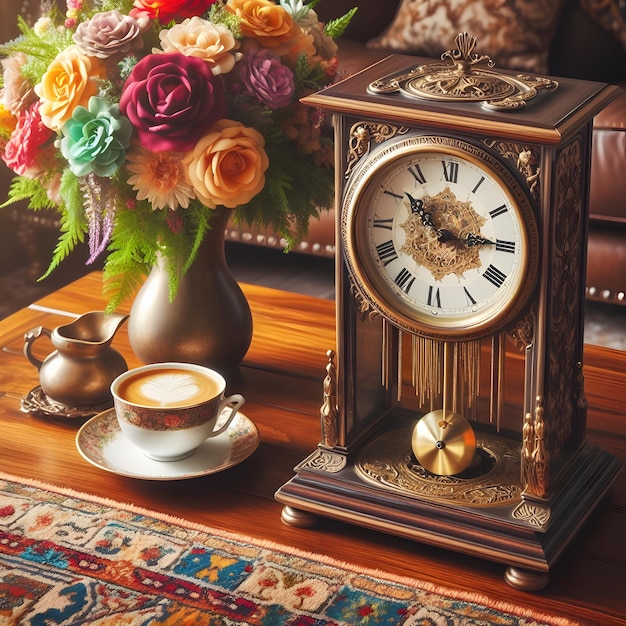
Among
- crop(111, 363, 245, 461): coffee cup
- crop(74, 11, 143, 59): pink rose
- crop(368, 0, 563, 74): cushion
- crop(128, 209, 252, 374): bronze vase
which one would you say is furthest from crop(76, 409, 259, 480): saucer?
crop(368, 0, 563, 74): cushion

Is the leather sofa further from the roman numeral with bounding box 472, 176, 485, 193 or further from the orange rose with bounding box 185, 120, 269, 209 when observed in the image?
the roman numeral with bounding box 472, 176, 485, 193

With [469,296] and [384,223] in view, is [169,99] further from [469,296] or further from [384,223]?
[469,296]

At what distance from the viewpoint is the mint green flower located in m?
1.29

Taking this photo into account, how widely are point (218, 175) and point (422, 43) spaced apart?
5.39 ft

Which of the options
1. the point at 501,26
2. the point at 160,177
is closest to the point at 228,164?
the point at 160,177

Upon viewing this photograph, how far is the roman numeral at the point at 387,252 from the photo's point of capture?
1.15 metres

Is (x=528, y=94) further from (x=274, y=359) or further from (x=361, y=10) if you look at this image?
(x=361, y=10)

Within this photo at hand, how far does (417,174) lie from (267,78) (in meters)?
0.31

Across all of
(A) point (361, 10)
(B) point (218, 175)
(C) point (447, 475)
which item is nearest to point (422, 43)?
(A) point (361, 10)

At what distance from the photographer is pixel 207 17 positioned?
141 cm

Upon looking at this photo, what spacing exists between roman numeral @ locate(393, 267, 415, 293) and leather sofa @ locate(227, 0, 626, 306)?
1345mm

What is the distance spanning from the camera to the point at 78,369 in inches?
55.5

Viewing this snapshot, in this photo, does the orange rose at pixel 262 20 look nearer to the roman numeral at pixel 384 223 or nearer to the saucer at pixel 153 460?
the roman numeral at pixel 384 223

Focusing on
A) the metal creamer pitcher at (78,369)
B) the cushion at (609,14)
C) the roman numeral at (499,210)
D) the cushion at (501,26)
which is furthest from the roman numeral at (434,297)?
the cushion at (609,14)
